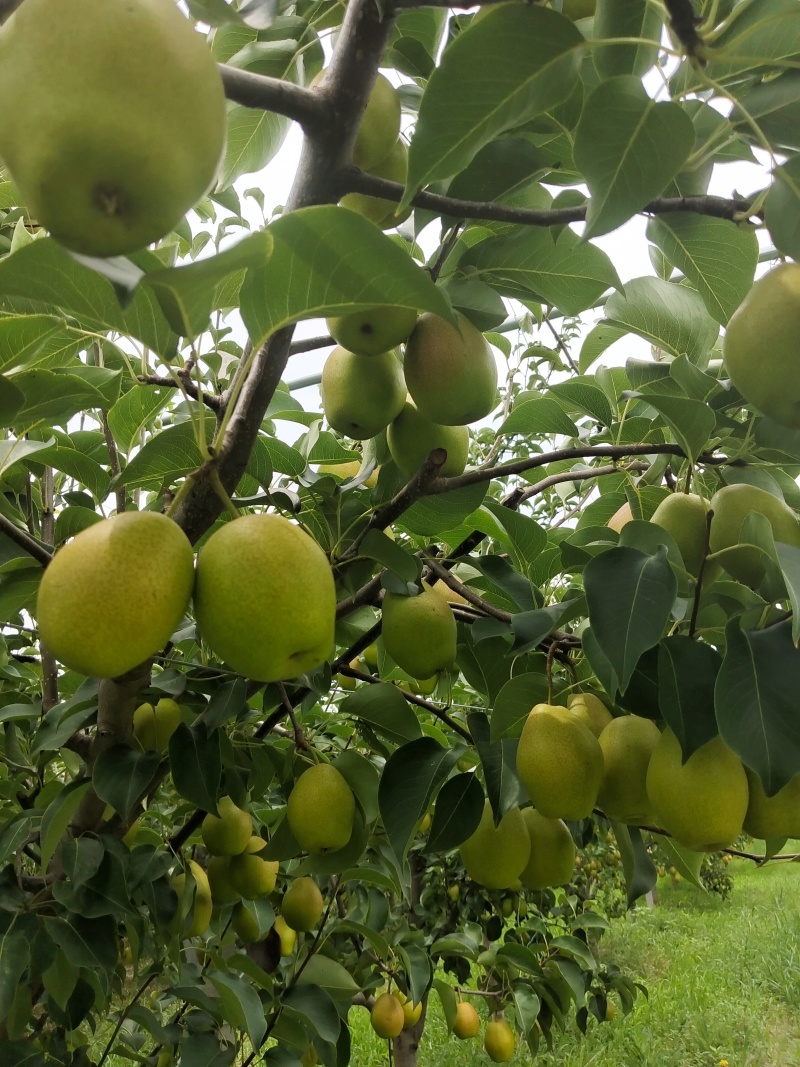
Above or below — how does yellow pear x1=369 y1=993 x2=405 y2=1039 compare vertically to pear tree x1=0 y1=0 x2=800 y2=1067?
below

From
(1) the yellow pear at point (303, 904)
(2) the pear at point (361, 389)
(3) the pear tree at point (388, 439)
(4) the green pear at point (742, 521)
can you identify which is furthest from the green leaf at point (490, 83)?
(1) the yellow pear at point (303, 904)

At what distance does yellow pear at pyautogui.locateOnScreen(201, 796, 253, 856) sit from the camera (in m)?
1.43

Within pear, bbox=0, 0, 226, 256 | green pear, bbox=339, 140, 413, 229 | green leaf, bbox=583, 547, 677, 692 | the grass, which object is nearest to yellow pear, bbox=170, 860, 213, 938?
green leaf, bbox=583, 547, 677, 692

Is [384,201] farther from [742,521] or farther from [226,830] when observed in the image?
[226,830]

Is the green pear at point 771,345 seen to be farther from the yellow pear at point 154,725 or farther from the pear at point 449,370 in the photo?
the yellow pear at point 154,725

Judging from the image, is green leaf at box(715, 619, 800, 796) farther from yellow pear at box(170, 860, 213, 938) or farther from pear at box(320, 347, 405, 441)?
yellow pear at box(170, 860, 213, 938)

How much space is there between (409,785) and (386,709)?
0.25m

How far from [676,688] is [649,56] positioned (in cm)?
66

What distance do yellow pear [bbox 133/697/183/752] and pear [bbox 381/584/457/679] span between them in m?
0.45

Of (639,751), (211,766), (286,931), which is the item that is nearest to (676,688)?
(639,751)

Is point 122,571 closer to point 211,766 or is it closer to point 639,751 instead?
point 211,766

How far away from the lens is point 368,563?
1.27 m

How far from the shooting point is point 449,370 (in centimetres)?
91

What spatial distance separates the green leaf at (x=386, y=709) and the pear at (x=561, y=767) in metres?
0.38
